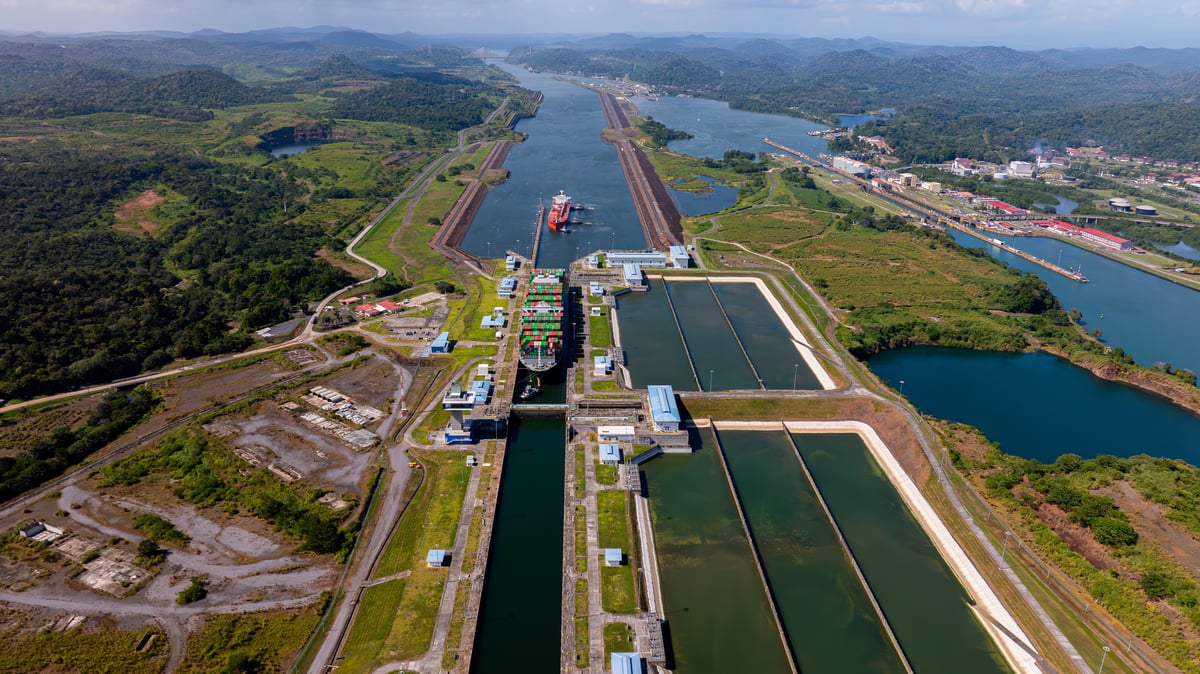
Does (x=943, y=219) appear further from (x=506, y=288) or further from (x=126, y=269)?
(x=126, y=269)

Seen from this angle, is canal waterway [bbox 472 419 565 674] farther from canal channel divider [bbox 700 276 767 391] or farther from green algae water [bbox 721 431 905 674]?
canal channel divider [bbox 700 276 767 391]

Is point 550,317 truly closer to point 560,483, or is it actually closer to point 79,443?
point 560,483

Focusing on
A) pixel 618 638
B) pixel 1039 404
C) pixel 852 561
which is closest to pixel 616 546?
pixel 618 638

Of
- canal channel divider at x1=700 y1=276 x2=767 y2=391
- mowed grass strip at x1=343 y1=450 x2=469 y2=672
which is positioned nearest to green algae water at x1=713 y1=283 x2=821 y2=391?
canal channel divider at x1=700 y1=276 x2=767 y2=391

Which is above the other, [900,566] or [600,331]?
[600,331]

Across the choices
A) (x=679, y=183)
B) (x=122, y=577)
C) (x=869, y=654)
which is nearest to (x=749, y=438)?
(x=869, y=654)

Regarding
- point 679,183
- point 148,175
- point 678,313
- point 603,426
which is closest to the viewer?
point 603,426
